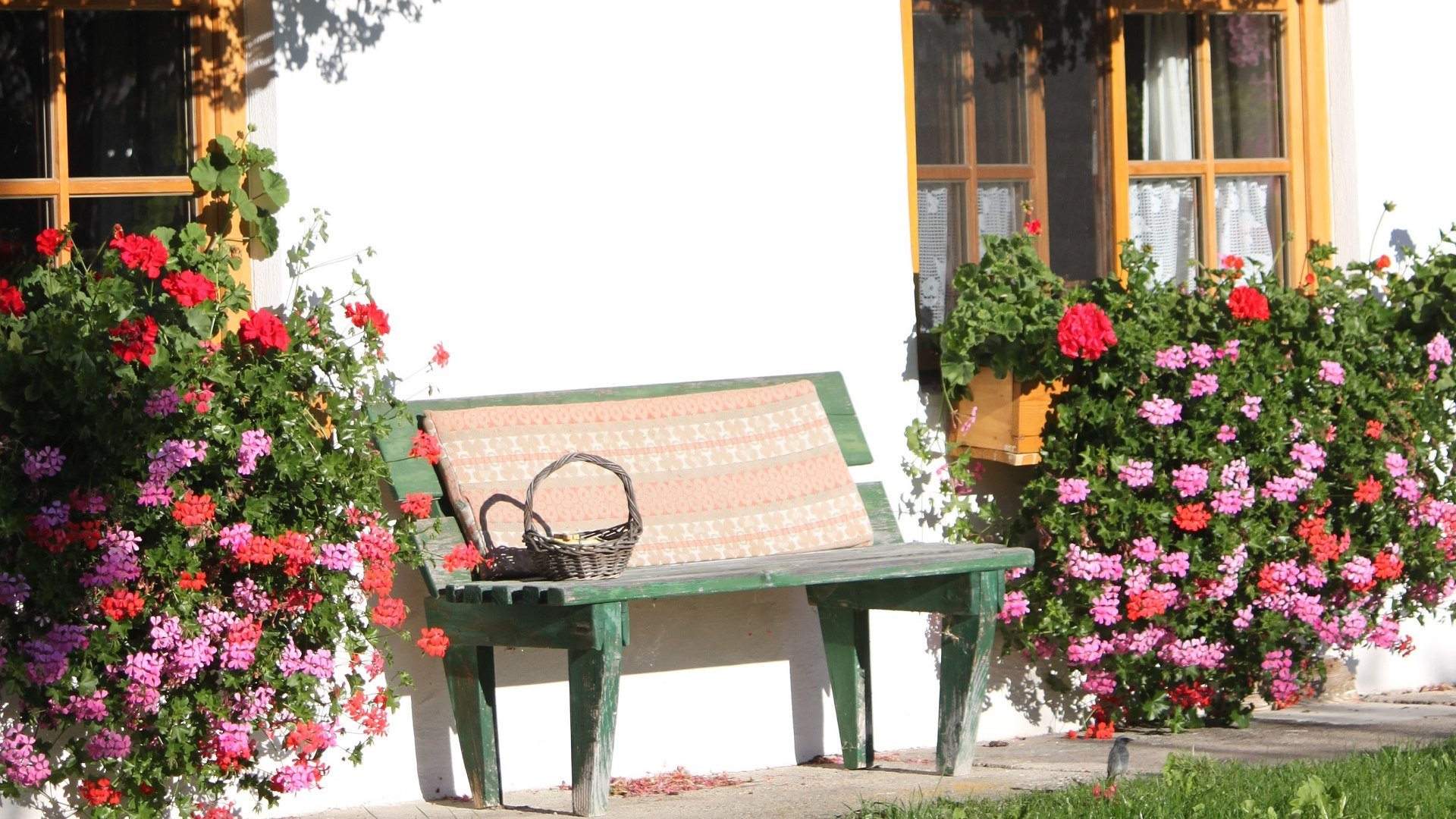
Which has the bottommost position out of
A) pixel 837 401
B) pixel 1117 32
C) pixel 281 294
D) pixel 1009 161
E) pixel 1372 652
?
pixel 1372 652

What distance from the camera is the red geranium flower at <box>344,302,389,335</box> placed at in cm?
473

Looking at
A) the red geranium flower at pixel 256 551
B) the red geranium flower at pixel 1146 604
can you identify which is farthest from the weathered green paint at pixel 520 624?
the red geranium flower at pixel 1146 604

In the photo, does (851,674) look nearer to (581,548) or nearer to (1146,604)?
(1146,604)

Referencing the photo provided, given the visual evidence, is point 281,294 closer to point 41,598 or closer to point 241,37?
point 241,37

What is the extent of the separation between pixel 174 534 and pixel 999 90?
9.76 feet

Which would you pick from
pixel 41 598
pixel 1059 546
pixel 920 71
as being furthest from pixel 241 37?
pixel 1059 546

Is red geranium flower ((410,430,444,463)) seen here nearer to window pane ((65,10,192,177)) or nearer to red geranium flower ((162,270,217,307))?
red geranium flower ((162,270,217,307))

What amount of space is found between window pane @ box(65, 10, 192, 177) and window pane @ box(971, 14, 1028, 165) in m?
2.42

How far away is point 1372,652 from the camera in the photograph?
20.9 ft

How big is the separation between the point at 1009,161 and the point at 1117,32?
0.58m

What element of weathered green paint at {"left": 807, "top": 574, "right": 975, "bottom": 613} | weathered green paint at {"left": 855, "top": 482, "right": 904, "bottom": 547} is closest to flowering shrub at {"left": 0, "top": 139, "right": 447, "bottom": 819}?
weathered green paint at {"left": 807, "top": 574, "right": 975, "bottom": 613}

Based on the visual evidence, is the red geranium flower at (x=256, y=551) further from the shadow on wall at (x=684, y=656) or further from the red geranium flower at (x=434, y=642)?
the shadow on wall at (x=684, y=656)

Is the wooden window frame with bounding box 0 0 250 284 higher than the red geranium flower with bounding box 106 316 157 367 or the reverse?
higher

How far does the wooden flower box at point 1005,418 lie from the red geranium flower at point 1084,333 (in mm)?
195
